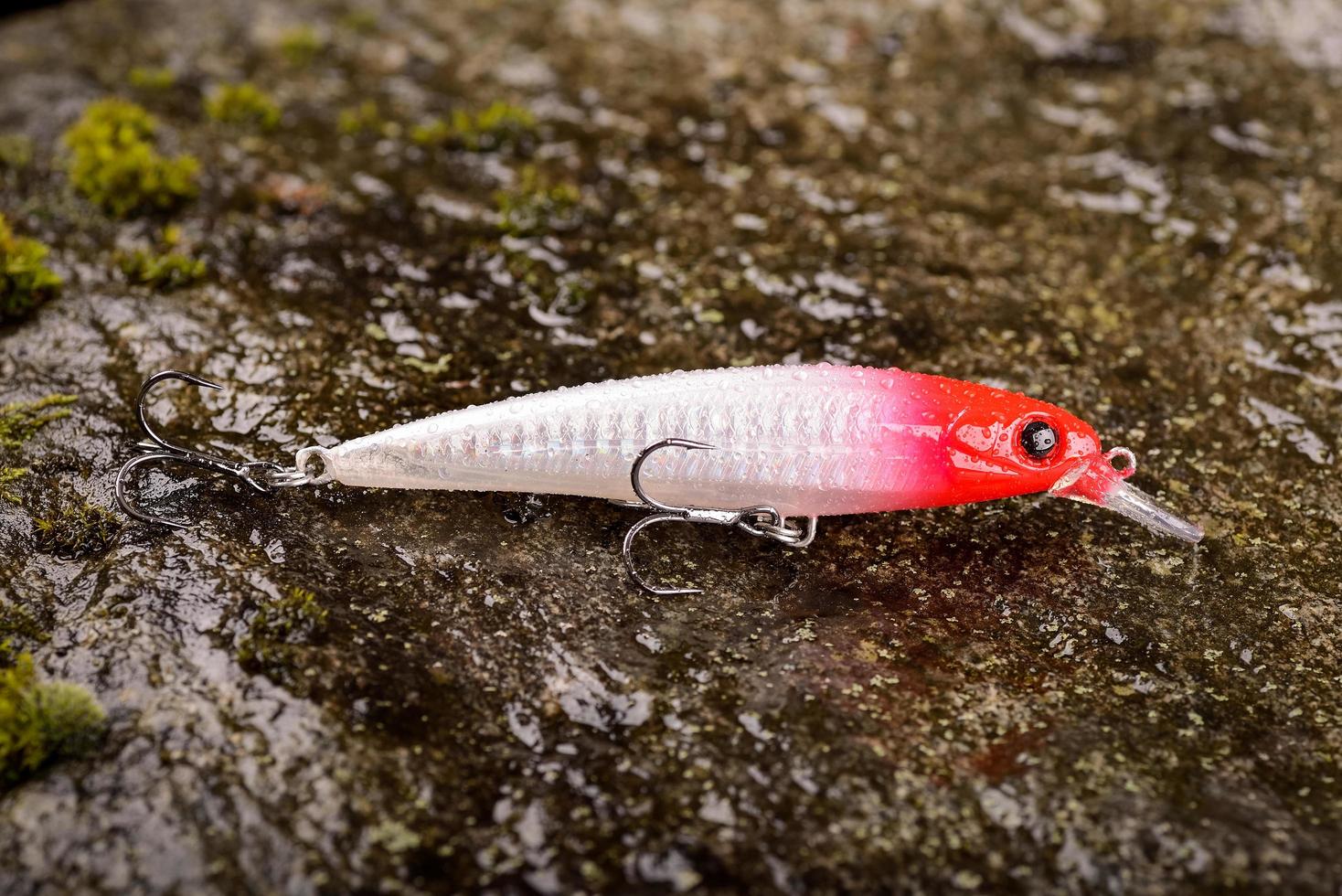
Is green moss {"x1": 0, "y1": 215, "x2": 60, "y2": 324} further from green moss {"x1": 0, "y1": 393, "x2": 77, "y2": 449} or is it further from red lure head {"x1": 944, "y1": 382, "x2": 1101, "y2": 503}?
red lure head {"x1": 944, "y1": 382, "x2": 1101, "y2": 503}

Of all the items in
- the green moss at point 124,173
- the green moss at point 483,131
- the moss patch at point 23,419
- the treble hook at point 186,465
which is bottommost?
the moss patch at point 23,419

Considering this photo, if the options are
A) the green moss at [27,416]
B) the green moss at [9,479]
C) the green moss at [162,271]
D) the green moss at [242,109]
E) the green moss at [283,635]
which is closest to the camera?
the green moss at [283,635]

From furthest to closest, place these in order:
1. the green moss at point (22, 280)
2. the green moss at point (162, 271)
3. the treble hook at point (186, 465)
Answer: the green moss at point (162, 271), the green moss at point (22, 280), the treble hook at point (186, 465)

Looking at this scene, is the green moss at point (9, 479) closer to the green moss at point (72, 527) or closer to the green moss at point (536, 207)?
the green moss at point (72, 527)

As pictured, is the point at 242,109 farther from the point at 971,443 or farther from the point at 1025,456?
the point at 1025,456

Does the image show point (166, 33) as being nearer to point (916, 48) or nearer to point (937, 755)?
→ point (916, 48)

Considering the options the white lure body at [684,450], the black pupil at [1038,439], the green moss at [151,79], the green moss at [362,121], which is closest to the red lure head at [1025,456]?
the black pupil at [1038,439]

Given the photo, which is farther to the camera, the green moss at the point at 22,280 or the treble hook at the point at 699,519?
the green moss at the point at 22,280

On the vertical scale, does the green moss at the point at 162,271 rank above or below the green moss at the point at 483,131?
below
